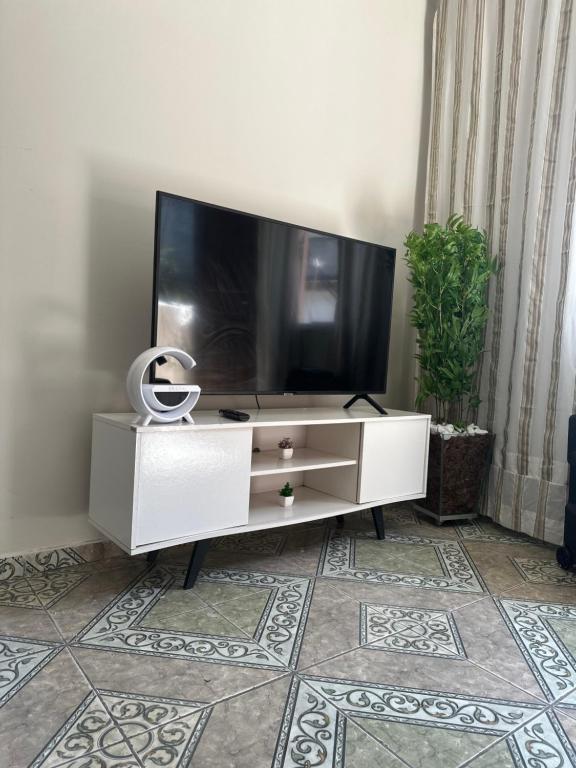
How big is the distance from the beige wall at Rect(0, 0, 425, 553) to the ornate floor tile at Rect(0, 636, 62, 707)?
1.50ft

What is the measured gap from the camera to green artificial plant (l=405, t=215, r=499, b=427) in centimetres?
231

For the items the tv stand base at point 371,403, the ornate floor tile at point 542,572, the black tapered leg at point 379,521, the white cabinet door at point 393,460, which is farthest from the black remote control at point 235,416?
the ornate floor tile at point 542,572

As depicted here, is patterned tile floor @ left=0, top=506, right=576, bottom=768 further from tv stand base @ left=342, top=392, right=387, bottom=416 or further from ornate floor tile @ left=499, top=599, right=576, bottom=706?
tv stand base @ left=342, top=392, right=387, bottom=416

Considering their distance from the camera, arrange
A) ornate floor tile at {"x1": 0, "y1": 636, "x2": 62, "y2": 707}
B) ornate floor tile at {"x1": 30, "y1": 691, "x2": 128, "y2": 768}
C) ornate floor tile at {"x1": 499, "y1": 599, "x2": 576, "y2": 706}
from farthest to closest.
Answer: ornate floor tile at {"x1": 499, "y1": 599, "x2": 576, "y2": 706} < ornate floor tile at {"x1": 0, "y1": 636, "x2": 62, "y2": 707} < ornate floor tile at {"x1": 30, "y1": 691, "x2": 128, "y2": 768}

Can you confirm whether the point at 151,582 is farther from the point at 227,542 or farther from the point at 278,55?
the point at 278,55

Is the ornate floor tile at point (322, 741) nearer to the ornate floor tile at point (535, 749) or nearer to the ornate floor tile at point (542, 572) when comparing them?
the ornate floor tile at point (535, 749)

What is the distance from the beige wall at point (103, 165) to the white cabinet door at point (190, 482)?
442mm

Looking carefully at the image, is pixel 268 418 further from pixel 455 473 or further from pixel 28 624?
pixel 455 473

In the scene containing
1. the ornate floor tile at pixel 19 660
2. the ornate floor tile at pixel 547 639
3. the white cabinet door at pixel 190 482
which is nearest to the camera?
the ornate floor tile at pixel 19 660

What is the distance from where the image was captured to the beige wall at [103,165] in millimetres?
1646

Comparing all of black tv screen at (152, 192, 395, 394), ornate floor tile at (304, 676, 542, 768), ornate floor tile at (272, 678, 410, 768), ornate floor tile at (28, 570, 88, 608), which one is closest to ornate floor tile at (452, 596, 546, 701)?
ornate floor tile at (304, 676, 542, 768)

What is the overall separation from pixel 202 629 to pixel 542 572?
1.29m

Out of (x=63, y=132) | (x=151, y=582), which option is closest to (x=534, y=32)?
(x=63, y=132)

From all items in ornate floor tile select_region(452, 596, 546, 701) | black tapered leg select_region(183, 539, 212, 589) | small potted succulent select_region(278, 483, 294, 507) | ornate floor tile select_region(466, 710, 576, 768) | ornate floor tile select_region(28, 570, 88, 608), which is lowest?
ornate floor tile select_region(28, 570, 88, 608)
